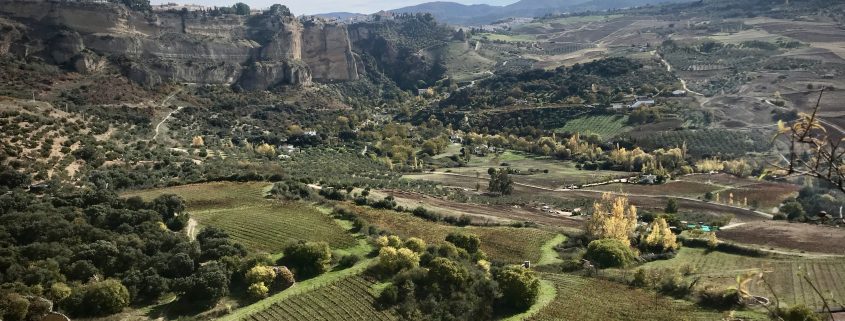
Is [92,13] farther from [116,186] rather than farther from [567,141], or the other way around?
[567,141]

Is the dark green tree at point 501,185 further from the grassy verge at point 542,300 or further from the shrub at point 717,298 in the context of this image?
the shrub at point 717,298

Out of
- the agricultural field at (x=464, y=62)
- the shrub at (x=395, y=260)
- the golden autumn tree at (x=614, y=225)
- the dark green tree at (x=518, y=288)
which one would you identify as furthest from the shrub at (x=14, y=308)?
the agricultural field at (x=464, y=62)

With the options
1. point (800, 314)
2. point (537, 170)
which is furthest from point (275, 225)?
point (537, 170)

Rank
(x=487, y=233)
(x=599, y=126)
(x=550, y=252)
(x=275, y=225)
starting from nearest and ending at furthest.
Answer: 1. (x=275, y=225)
2. (x=550, y=252)
3. (x=487, y=233)
4. (x=599, y=126)

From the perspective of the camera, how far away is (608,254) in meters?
42.4

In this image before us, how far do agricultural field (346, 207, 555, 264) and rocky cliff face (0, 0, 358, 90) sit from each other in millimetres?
63704

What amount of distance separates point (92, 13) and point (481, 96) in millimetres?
72924

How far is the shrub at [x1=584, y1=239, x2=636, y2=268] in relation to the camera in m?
42.3

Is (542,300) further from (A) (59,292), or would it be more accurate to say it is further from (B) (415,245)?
(A) (59,292)

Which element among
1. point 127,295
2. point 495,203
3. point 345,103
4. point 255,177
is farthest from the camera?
point 345,103

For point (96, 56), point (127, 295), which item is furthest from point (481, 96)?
point (127, 295)

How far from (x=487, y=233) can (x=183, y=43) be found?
275 ft

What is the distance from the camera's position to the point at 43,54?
3575 inches

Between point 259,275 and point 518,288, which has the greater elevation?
point 259,275
